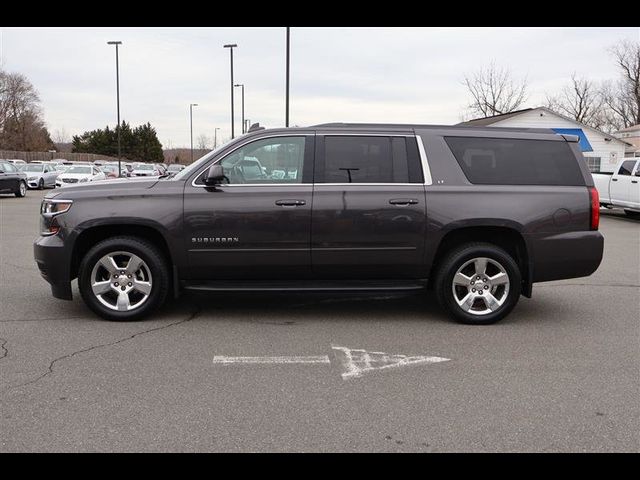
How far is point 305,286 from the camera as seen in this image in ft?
18.9

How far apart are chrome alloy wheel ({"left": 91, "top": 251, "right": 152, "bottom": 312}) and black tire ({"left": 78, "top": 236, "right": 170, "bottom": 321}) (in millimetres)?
34

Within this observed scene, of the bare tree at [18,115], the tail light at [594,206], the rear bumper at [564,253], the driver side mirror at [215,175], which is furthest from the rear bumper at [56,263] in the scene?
the bare tree at [18,115]

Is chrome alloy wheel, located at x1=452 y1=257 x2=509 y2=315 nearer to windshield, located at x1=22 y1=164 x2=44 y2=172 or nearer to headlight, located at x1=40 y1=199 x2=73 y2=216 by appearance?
headlight, located at x1=40 y1=199 x2=73 y2=216

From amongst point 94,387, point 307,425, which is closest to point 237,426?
point 307,425

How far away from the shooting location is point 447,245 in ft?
19.5

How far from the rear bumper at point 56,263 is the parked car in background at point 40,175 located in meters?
28.9

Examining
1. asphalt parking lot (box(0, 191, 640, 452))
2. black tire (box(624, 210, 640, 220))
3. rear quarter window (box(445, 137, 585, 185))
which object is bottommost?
asphalt parking lot (box(0, 191, 640, 452))

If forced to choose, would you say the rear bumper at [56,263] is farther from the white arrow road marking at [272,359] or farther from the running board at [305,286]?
the white arrow road marking at [272,359]

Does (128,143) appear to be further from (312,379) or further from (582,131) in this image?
(312,379)

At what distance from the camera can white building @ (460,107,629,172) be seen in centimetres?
3243

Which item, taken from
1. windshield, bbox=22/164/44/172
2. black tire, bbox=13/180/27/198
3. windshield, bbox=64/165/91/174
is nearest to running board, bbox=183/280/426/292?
black tire, bbox=13/180/27/198

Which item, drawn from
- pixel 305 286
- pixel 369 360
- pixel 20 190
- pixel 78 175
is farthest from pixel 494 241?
pixel 78 175

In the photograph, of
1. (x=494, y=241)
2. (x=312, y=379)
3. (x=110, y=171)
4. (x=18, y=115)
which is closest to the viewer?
(x=312, y=379)

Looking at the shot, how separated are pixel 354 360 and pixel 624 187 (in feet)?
54.4
